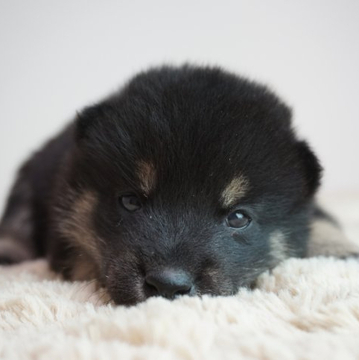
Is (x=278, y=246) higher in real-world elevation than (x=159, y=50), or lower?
lower

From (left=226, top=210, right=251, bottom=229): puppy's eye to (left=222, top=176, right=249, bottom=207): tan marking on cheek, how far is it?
68 millimetres

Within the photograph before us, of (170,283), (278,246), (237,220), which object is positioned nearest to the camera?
(170,283)

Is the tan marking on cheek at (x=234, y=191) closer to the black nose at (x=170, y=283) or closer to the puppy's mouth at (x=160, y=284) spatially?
the puppy's mouth at (x=160, y=284)

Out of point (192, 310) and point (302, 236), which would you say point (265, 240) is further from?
point (192, 310)

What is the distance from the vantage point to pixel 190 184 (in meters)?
1.93

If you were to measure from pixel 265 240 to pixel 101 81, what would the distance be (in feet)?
11.6

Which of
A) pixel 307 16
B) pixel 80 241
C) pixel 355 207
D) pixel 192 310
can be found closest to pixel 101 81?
pixel 307 16

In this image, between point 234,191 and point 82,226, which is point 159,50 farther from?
point 234,191

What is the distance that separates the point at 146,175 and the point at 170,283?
49 cm

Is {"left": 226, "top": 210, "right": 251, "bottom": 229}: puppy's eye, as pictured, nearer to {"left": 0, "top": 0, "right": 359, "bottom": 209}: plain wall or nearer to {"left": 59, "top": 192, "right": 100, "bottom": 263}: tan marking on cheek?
{"left": 59, "top": 192, "right": 100, "bottom": 263}: tan marking on cheek

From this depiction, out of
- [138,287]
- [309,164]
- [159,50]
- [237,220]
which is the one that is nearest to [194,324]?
[138,287]

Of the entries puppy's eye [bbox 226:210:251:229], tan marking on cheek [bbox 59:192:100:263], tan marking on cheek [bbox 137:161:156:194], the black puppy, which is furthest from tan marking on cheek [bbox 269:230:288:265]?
tan marking on cheek [bbox 59:192:100:263]

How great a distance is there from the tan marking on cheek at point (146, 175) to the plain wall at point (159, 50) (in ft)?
10.4

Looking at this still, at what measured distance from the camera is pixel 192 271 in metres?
1.74
